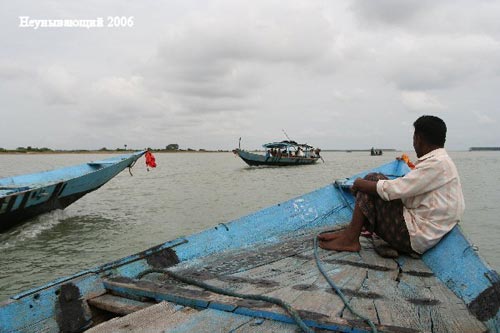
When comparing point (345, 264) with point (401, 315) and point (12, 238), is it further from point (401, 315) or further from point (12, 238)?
point (12, 238)

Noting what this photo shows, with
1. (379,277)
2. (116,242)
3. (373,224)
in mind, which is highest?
(373,224)

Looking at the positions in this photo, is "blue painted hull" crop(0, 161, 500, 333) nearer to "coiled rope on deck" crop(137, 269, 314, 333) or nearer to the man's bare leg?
"coiled rope on deck" crop(137, 269, 314, 333)

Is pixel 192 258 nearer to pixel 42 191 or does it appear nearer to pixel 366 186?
pixel 366 186

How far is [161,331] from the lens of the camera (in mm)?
1691

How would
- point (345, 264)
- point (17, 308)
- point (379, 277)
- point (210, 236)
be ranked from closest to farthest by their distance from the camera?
point (17, 308) → point (379, 277) → point (345, 264) → point (210, 236)

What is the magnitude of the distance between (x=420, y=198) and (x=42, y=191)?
6834mm

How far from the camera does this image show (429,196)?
2645 mm

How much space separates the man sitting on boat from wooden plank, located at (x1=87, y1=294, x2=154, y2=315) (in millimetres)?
1823

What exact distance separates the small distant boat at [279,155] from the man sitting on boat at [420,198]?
24889 mm

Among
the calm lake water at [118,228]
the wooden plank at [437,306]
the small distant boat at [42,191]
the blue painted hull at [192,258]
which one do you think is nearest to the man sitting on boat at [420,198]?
the blue painted hull at [192,258]

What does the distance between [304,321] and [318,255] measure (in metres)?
1.38

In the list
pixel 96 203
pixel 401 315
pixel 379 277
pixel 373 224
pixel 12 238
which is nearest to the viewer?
pixel 401 315

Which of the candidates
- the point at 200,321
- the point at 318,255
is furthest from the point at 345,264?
the point at 200,321


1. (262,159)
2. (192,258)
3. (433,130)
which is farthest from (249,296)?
(262,159)
